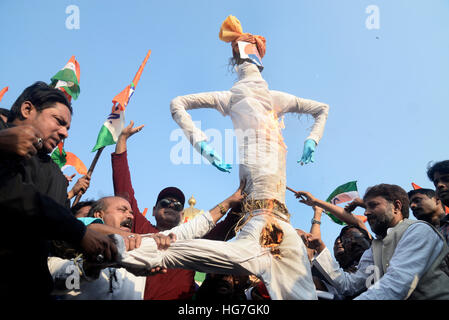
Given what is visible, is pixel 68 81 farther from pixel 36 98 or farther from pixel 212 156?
pixel 36 98

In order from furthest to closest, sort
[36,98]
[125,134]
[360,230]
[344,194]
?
1. [344,194]
2. [125,134]
3. [360,230]
4. [36,98]

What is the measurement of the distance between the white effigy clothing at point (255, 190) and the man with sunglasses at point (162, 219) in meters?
0.60

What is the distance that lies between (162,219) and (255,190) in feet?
4.12

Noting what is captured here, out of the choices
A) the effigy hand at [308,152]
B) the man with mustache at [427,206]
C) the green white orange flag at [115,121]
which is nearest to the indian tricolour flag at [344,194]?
the man with mustache at [427,206]

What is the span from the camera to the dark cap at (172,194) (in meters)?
4.71

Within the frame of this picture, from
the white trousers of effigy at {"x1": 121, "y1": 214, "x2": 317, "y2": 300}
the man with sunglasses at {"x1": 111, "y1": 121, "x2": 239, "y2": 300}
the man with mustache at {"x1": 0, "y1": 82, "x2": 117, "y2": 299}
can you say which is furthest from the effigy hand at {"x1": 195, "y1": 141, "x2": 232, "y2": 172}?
the man with mustache at {"x1": 0, "y1": 82, "x2": 117, "y2": 299}

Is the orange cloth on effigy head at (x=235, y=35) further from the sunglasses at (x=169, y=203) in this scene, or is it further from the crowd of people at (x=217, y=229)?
the sunglasses at (x=169, y=203)

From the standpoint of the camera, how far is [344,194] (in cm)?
574

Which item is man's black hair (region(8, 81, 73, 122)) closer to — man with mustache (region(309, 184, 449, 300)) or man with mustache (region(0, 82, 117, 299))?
man with mustache (region(0, 82, 117, 299))

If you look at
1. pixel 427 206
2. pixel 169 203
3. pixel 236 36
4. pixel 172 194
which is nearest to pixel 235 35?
pixel 236 36

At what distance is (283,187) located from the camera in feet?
13.1

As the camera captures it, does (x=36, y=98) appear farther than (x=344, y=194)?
No

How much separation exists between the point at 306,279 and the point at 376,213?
1129 mm
